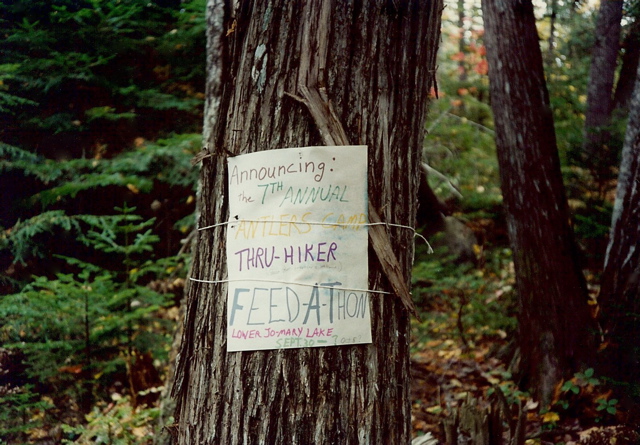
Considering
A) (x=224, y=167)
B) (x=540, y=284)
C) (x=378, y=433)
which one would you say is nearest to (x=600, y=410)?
(x=540, y=284)

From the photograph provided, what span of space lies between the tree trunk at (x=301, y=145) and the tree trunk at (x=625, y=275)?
125 inches

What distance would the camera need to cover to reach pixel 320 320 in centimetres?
140

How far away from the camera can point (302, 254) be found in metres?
1.41

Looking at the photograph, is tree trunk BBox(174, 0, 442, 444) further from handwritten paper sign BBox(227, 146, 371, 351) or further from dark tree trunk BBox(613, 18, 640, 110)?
dark tree trunk BBox(613, 18, 640, 110)

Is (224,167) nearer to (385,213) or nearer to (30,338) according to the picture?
(385,213)

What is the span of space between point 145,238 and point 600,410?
3.85m

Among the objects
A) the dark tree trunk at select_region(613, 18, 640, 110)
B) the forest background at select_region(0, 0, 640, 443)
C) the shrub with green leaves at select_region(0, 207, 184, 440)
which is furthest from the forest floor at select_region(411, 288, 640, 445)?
the dark tree trunk at select_region(613, 18, 640, 110)

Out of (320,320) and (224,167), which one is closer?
Result: (320,320)

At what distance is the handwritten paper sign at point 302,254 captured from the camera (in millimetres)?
1405

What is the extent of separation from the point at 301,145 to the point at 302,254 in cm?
31

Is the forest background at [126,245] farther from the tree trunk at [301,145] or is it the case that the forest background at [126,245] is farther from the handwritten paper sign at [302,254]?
the handwritten paper sign at [302,254]

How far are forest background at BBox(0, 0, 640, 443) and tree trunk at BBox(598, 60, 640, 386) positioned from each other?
25cm

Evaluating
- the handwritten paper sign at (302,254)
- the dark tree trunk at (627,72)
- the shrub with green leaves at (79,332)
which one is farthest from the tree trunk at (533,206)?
the dark tree trunk at (627,72)

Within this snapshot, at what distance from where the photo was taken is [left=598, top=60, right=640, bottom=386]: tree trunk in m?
3.91
